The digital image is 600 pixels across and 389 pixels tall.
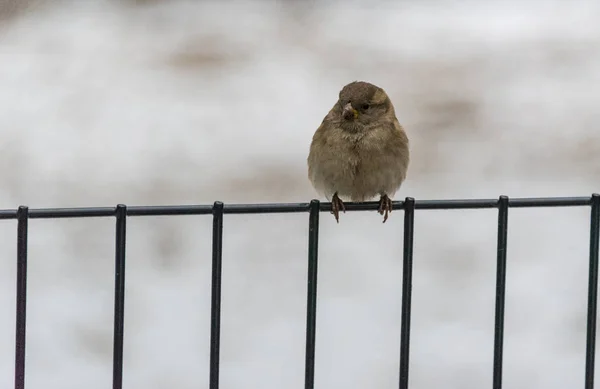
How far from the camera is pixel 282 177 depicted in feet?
22.8

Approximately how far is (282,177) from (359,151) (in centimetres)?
359

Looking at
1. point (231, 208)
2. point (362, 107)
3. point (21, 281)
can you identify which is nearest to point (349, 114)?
point (362, 107)

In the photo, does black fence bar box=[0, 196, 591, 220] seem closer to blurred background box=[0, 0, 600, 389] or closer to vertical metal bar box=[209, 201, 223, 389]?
vertical metal bar box=[209, 201, 223, 389]

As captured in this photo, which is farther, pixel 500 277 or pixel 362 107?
pixel 362 107

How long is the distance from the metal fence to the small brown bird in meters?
0.92

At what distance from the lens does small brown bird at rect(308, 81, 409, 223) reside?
3359mm

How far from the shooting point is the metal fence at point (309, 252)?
213cm

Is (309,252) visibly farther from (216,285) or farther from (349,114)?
(349,114)

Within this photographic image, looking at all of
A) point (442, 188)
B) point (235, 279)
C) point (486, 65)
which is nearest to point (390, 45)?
point (486, 65)

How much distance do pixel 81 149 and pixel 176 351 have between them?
261 cm

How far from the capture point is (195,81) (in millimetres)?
8297

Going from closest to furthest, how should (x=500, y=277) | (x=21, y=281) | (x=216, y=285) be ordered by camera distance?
1. (x=21, y=281)
2. (x=216, y=285)
3. (x=500, y=277)

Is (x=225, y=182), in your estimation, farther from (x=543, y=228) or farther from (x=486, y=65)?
(x=486, y=65)

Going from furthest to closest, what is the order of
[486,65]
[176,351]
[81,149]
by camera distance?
[486,65] < [81,149] < [176,351]
